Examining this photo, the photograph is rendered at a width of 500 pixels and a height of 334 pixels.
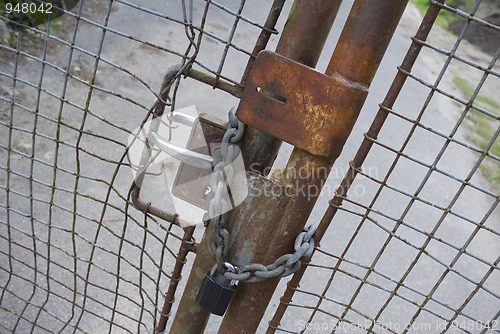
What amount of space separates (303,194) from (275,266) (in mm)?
168

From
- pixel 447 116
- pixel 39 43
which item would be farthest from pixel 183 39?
pixel 447 116

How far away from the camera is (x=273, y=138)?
1016 mm

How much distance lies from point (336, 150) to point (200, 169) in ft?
1.01

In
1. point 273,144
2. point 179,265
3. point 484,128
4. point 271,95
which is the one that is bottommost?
point 179,265

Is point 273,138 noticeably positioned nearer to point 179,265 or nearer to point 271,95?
point 271,95

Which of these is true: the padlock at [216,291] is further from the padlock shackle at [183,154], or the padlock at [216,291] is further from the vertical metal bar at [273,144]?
the padlock shackle at [183,154]

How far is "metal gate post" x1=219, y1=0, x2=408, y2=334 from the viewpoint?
0.87 meters

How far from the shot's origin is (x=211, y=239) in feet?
3.57

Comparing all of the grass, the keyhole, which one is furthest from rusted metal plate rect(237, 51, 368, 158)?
the grass

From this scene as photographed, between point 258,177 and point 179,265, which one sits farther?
point 179,265

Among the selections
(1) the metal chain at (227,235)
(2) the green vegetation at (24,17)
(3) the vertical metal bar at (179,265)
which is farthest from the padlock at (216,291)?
(2) the green vegetation at (24,17)

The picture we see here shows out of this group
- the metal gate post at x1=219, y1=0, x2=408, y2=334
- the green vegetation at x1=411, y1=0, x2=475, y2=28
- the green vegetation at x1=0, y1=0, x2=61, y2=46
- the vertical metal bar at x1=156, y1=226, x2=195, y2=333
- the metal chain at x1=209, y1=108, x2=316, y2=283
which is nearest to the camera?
the metal gate post at x1=219, y1=0, x2=408, y2=334

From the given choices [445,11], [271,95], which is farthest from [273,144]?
[445,11]

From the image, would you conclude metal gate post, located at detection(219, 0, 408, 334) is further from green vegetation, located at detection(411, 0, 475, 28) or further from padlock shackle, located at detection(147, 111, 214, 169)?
green vegetation, located at detection(411, 0, 475, 28)
